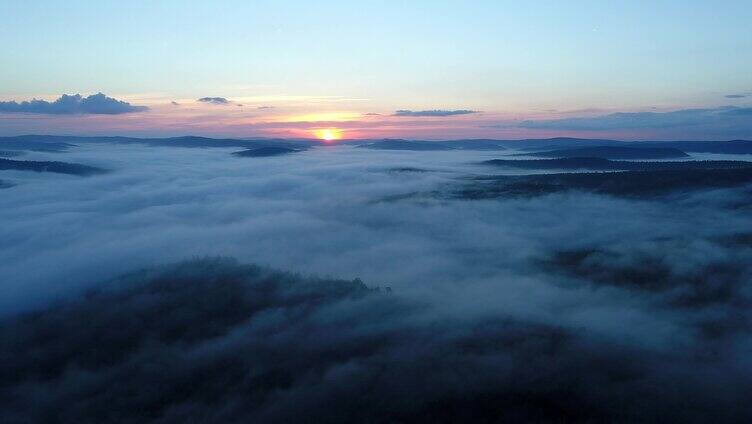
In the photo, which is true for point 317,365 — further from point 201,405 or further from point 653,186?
point 653,186

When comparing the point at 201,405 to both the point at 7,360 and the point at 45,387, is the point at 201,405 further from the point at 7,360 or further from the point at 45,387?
the point at 7,360

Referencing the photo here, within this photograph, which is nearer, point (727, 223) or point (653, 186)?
point (727, 223)

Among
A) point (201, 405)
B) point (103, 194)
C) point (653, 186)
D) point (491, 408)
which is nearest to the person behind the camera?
point (491, 408)

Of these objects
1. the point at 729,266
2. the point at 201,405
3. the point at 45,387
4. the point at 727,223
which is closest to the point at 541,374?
the point at 201,405

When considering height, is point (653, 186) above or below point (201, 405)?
above

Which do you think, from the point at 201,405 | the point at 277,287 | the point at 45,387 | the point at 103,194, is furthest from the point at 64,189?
the point at 201,405

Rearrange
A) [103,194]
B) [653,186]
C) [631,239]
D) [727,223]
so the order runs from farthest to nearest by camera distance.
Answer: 1. [103,194]
2. [653,186]
3. [727,223]
4. [631,239]
